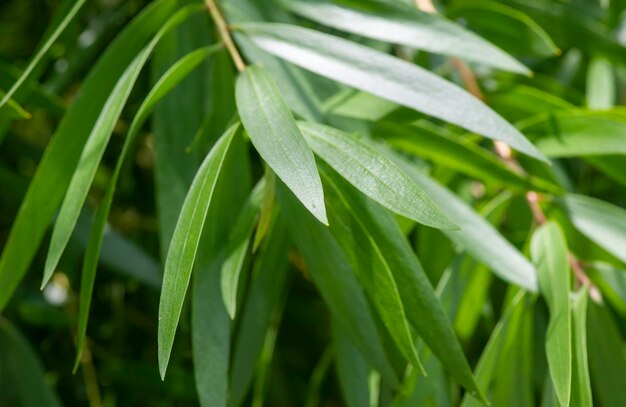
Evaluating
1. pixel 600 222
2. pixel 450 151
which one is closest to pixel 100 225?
pixel 450 151

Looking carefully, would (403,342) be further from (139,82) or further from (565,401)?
(139,82)

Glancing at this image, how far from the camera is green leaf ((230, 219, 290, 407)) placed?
753 millimetres

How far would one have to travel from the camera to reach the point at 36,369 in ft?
3.14

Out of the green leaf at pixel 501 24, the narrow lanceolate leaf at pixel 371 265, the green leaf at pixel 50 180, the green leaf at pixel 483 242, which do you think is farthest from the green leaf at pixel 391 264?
the green leaf at pixel 501 24

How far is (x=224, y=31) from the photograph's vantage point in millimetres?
753

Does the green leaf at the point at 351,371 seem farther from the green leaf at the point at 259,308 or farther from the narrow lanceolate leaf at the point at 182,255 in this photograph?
the narrow lanceolate leaf at the point at 182,255

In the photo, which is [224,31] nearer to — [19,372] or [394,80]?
[394,80]

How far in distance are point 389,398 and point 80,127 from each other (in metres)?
0.34

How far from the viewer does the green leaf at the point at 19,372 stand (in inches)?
37.4

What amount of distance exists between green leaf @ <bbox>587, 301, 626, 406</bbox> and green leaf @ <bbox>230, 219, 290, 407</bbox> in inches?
9.5

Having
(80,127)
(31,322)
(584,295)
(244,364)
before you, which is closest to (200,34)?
(80,127)

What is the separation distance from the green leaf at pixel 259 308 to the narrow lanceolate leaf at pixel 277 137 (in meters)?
0.15

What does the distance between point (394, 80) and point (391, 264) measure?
13cm

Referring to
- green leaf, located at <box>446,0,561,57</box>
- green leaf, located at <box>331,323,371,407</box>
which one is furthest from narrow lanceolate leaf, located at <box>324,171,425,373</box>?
green leaf, located at <box>446,0,561,57</box>
